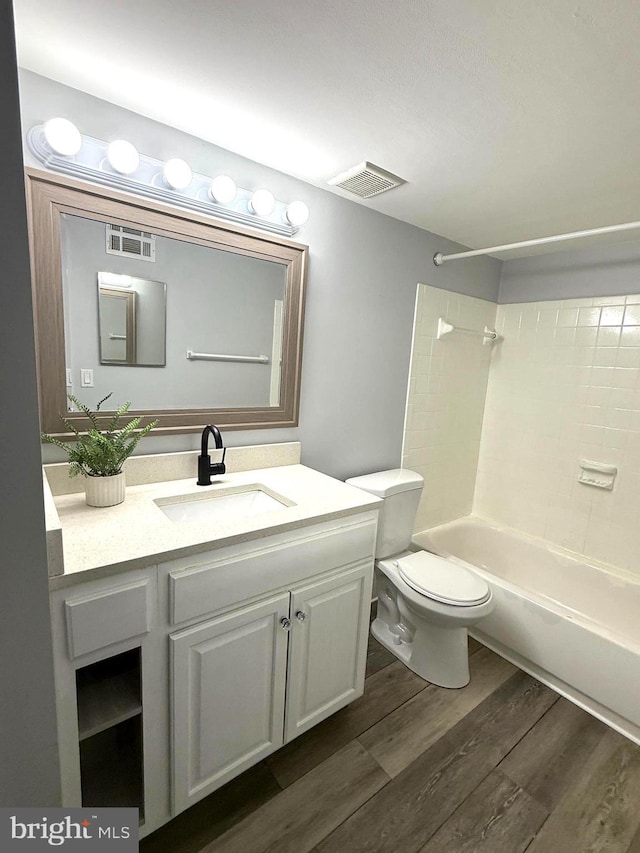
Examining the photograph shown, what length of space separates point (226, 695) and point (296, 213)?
1.77 metres

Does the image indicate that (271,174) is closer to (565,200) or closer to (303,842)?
(565,200)

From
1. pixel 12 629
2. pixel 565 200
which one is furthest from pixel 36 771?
pixel 565 200

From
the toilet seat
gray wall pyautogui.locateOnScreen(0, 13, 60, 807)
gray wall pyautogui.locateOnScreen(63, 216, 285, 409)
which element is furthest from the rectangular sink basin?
the toilet seat

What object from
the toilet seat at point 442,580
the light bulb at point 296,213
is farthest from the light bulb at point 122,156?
the toilet seat at point 442,580

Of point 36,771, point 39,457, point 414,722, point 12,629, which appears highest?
point 39,457

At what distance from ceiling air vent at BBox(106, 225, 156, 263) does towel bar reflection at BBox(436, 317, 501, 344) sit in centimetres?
164

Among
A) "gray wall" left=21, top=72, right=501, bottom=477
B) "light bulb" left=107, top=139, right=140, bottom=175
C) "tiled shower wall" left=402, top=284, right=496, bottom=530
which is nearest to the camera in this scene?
"light bulb" left=107, top=139, right=140, bottom=175

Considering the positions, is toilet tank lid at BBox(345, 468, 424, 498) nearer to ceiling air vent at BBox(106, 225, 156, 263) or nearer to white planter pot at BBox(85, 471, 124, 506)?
white planter pot at BBox(85, 471, 124, 506)

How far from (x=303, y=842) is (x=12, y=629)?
1.11 metres

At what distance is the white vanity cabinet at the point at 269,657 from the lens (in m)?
1.17

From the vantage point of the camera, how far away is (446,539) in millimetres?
2738

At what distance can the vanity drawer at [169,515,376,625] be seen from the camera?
3.66 ft

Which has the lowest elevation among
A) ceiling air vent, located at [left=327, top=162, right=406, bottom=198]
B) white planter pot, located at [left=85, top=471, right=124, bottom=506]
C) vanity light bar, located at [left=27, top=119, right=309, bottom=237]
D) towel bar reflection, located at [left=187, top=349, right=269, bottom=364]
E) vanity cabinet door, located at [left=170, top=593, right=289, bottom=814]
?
vanity cabinet door, located at [left=170, top=593, right=289, bottom=814]

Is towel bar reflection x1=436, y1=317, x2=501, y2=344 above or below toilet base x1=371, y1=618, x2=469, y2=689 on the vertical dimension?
above
